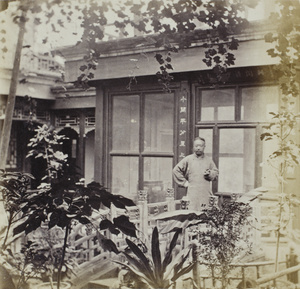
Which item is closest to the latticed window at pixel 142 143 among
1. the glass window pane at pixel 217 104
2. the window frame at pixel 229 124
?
the window frame at pixel 229 124

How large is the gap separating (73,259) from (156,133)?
221 cm

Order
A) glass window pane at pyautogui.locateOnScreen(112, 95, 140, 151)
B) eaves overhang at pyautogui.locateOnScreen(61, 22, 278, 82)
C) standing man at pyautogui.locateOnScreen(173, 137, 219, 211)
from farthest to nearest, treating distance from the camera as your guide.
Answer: glass window pane at pyautogui.locateOnScreen(112, 95, 140, 151), eaves overhang at pyautogui.locateOnScreen(61, 22, 278, 82), standing man at pyautogui.locateOnScreen(173, 137, 219, 211)

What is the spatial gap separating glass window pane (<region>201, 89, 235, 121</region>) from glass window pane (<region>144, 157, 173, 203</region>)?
0.82 m

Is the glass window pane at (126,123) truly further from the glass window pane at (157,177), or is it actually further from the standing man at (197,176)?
the standing man at (197,176)

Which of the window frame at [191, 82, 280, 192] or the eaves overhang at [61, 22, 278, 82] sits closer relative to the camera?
the eaves overhang at [61, 22, 278, 82]

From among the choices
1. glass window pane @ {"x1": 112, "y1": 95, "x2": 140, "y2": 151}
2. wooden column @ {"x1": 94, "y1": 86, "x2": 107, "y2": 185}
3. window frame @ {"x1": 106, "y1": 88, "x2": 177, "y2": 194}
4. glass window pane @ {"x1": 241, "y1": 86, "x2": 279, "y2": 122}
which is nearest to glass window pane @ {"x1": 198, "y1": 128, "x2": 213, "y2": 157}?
window frame @ {"x1": 106, "y1": 88, "x2": 177, "y2": 194}

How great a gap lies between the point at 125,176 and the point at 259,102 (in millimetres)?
2199

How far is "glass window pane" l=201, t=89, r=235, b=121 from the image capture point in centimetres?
509

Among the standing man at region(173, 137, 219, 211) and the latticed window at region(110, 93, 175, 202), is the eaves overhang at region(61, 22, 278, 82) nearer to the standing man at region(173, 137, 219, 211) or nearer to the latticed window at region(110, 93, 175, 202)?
the latticed window at region(110, 93, 175, 202)

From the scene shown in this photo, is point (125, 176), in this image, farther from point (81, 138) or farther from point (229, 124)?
point (81, 138)

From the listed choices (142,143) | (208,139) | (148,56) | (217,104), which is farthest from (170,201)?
(148,56)

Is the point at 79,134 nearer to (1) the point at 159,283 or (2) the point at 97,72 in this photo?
(2) the point at 97,72

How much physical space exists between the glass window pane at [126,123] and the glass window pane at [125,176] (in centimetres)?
19

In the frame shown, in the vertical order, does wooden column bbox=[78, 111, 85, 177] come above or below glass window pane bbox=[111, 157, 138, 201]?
above
